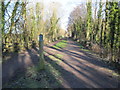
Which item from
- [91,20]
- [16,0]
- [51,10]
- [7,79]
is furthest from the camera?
[51,10]

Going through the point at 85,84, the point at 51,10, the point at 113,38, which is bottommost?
the point at 85,84

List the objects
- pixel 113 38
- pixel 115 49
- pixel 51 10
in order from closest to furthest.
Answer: pixel 115 49
pixel 113 38
pixel 51 10

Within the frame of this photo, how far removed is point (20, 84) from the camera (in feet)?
17.4

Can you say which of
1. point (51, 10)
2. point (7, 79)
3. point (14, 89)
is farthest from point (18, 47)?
point (51, 10)

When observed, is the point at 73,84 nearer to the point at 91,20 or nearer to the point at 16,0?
the point at 16,0

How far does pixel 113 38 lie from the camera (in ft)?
35.7

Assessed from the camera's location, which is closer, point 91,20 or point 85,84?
point 85,84

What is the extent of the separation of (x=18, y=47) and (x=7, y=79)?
928 centimetres

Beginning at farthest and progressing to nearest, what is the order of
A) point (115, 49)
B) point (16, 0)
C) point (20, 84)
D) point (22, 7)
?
point (22, 7) → point (16, 0) → point (115, 49) → point (20, 84)

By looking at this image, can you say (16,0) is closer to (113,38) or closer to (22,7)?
(22,7)

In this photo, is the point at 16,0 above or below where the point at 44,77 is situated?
above

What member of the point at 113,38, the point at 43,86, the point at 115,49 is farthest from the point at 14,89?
the point at 113,38

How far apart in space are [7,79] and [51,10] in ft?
101

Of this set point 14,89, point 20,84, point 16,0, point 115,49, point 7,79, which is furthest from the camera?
point 16,0
